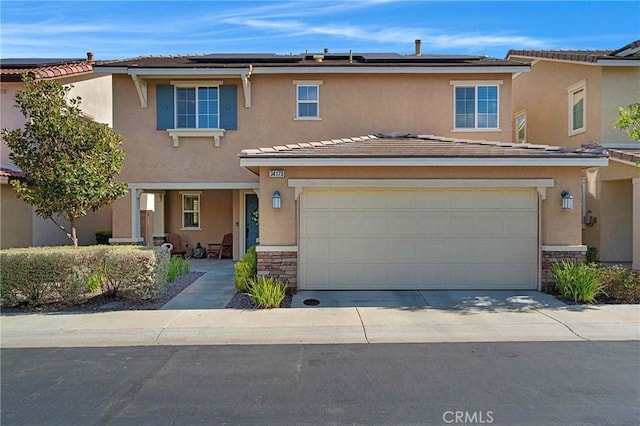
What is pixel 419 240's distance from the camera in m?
10.3

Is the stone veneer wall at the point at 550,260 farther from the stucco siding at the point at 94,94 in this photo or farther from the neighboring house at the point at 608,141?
the stucco siding at the point at 94,94

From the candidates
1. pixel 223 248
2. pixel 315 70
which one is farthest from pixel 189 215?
pixel 315 70

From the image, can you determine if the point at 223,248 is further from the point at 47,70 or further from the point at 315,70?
the point at 47,70

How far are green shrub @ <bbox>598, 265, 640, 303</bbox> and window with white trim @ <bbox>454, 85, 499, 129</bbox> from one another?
20.1 ft

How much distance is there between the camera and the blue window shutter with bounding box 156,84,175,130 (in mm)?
14242

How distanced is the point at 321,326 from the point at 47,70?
538 inches

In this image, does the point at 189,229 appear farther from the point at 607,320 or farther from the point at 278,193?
the point at 607,320

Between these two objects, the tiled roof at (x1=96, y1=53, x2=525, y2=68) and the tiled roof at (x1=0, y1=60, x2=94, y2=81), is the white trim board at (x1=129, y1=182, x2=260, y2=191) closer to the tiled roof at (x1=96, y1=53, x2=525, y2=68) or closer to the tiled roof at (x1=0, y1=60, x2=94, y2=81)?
the tiled roof at (x1=96, y1=53, x2=525, y2=68)

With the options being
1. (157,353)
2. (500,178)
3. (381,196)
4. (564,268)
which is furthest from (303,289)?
(564,268)

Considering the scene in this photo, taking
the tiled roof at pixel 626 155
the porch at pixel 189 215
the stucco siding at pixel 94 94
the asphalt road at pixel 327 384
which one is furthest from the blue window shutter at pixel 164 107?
the tiled roof at pixel 626 155

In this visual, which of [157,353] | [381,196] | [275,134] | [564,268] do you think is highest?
[275,134]

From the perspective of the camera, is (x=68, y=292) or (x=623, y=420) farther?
(x=68, y=292)

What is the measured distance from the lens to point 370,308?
8836mm

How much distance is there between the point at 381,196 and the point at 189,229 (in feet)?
33.2
